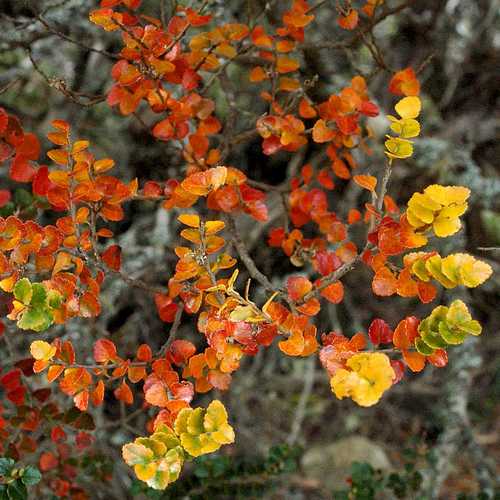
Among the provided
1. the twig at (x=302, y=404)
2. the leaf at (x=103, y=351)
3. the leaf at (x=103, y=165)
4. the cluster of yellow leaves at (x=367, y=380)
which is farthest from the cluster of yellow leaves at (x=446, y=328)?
the twig at (x=302, y=404)

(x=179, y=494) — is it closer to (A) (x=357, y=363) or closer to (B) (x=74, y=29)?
(A) (x=357, y=363)

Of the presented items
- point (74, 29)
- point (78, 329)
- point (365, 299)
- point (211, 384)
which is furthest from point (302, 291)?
point (365, 299)

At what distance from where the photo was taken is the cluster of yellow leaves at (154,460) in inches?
30.6

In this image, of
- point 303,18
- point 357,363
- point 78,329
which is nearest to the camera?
point 357,363

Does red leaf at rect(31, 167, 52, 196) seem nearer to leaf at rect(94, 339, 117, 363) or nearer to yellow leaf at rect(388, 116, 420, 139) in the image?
leaf at rect(94, 339, 117, 363)

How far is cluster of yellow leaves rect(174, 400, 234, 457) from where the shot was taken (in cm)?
76

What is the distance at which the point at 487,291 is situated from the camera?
254 cm

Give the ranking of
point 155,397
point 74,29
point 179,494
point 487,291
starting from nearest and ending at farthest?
point 155,397
point 179,494
point 74,29
point 487,291

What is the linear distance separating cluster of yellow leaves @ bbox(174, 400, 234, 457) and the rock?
1565mm

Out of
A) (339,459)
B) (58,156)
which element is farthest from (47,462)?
(339,459)

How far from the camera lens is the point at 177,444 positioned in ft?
2.65

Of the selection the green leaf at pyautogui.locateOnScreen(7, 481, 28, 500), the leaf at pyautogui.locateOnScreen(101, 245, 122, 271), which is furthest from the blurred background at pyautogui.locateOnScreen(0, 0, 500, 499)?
the green leaf at pyautogui.locateOnScreen(7, 481, 28, 500)

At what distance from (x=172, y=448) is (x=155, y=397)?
124mm

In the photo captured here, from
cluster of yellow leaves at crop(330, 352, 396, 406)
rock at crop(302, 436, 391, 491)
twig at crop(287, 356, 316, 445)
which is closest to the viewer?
cluster of yellow leaves at crop(330, 352, 396, 406)
